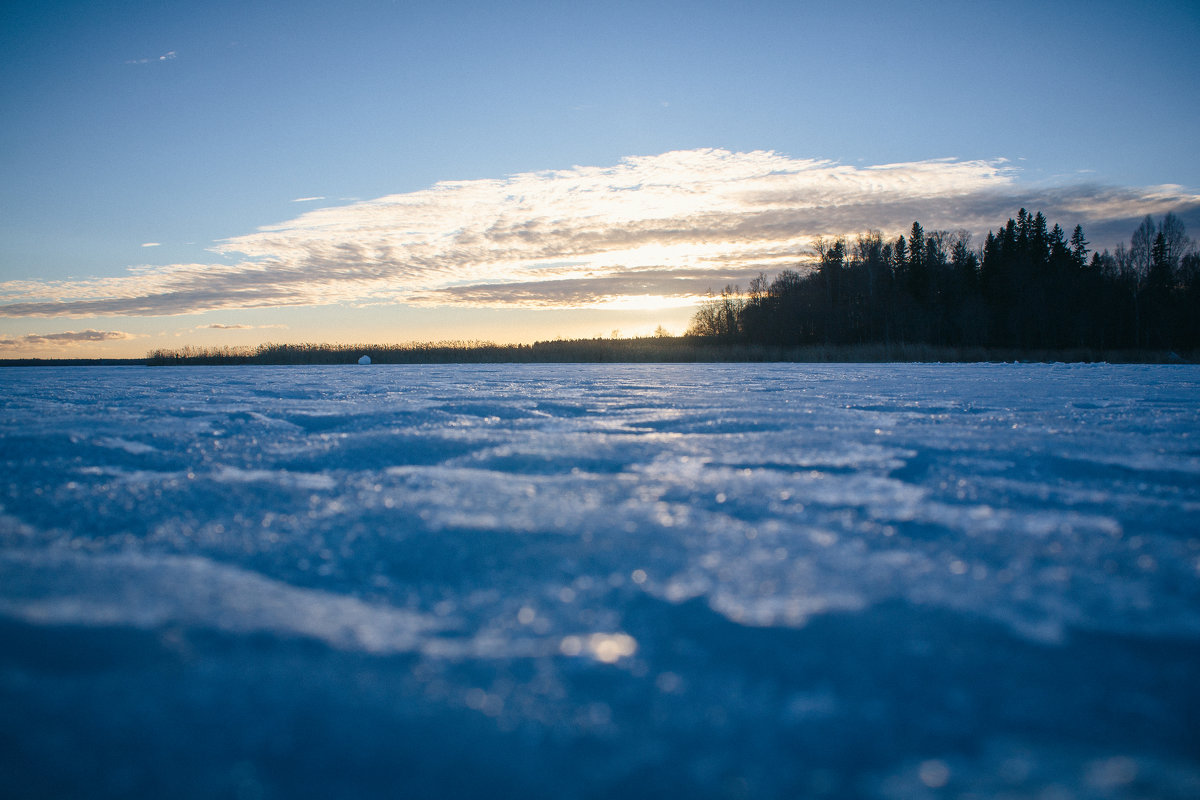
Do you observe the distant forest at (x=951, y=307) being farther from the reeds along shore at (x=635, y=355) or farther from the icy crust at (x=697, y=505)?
the icy crust at (x=697, y=505)

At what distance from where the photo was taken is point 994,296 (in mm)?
35344

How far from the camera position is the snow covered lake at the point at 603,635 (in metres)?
0.62

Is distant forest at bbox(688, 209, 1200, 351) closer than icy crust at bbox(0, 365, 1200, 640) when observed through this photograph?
No

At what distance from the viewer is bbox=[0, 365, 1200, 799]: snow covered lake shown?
0.62 m

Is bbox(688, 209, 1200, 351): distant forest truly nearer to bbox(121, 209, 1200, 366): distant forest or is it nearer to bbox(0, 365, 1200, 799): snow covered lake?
bbox(121, 209, 1200, 366): distant forest

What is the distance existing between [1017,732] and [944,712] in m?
0.07

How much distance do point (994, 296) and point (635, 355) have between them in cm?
2757

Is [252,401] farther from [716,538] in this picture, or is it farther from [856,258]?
[856,258]

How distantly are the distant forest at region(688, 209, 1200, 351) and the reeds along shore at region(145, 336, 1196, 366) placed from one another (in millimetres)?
10787

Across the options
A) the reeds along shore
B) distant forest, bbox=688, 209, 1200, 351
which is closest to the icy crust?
the reeds along shore

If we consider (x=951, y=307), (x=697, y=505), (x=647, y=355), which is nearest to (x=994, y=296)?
(x=951, y=307)

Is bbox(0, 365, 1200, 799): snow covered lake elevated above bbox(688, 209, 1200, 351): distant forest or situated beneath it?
situated beneath

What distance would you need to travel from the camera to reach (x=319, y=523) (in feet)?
4.27

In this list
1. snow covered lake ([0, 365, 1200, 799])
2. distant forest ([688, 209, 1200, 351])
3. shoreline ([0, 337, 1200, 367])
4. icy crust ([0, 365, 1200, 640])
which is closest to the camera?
snow covered lake ([0, 365, 1200, 799])
